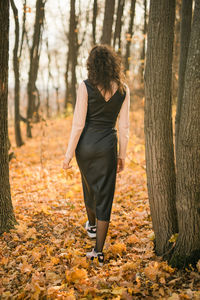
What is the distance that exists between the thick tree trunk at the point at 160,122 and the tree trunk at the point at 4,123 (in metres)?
1.82

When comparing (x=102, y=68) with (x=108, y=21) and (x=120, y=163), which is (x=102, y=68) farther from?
(x=108, y=21)

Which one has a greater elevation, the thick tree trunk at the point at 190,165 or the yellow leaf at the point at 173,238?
the thick tree trunk at the point at 190,165

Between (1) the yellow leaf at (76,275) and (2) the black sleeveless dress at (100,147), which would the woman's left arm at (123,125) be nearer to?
(2) the black sleeveless dress at (100,147)

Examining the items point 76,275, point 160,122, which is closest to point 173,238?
point 76,275

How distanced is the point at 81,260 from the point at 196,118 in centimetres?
194

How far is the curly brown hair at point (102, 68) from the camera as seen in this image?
2.80 meters

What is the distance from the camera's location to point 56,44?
2466cm

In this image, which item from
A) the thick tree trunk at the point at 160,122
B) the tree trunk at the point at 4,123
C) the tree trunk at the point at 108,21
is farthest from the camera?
the tree trunk at the point at 108,21

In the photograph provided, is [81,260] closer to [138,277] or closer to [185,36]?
[138,277]

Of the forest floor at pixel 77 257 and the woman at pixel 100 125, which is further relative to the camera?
the woman at pixel 100 125

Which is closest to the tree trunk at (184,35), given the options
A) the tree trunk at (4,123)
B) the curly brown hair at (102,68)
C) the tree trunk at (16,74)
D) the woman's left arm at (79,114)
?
the curly brown hair at (102,68)

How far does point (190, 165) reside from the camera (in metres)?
2.50

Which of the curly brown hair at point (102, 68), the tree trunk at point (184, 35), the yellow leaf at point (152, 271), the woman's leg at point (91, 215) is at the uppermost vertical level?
the tree trunk at point (184, 35)

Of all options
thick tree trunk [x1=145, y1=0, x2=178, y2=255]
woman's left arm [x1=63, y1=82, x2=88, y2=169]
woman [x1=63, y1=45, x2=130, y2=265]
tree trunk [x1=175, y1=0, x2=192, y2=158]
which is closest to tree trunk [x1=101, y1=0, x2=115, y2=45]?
tree trunk [x1=175, y1=0, x2=192, y2=158]
